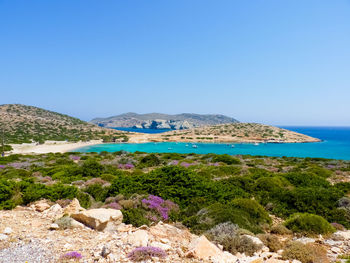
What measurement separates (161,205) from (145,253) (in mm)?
3795

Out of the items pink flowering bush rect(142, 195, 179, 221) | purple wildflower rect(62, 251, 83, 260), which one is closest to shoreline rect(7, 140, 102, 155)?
pink flowering bush rect(142, 195, 179, 221)

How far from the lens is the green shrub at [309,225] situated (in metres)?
7.24

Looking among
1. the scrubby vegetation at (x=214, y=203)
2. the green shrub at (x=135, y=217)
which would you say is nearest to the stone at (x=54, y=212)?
the scrubby vegetation at (x=214, y=203)

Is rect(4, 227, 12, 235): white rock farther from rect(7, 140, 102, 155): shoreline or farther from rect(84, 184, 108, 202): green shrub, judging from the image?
rect(7, 140, 102, 155): shoreline

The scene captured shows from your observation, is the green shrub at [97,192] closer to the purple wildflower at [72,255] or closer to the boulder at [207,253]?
the purple wildflower at [72,255]

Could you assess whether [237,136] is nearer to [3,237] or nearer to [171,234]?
[171,234]

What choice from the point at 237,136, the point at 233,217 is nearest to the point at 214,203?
the point at 233,217

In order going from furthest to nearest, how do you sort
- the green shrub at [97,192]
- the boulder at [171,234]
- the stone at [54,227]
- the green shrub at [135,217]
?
the green shrub at [97,192] < the green shrub at [135,217] < the stone at [54,227] < the boulder at [171,234]

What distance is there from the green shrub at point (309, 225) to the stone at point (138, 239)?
18.1 feet

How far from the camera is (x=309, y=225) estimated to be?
7.41 meters

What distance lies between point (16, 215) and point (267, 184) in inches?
489

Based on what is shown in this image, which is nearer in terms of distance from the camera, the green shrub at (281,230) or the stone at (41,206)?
the green shrub at (281,230)

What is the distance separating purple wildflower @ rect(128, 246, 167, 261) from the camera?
185 inches

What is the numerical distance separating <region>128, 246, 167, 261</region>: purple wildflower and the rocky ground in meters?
0.11
